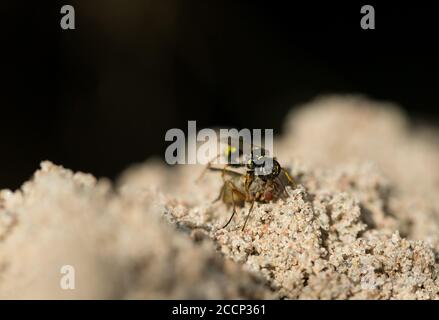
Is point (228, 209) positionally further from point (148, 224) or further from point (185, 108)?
point (185, 108)

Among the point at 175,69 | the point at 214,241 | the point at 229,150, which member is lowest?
the point at 214,241

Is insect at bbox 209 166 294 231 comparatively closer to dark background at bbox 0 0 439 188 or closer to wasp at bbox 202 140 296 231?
wasp at bbox 202 140 296 231

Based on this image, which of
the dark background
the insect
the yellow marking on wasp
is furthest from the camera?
the dark background

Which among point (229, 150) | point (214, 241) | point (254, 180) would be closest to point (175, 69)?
point (229, 150)

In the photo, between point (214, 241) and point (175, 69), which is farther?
point (175, 69)

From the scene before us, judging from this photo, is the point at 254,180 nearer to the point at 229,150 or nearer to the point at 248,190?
the point at 248,190

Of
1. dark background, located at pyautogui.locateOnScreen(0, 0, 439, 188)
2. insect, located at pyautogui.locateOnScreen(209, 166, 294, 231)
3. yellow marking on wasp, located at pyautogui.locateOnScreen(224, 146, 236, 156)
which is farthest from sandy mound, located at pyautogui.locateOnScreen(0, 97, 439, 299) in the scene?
dark background, located at pyautogui.locateOnScreen(0, 0, 439, 188)
